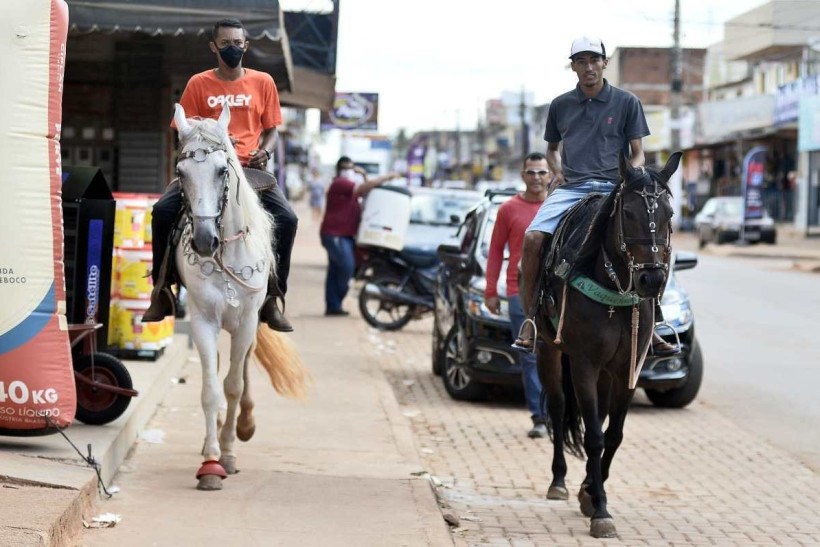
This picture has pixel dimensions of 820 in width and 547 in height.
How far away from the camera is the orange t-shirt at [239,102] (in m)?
8.25

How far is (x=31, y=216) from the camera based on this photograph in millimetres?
6676

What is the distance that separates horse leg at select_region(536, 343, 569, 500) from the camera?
8211mm

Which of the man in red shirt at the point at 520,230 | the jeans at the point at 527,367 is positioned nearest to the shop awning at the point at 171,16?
the man in red shirt at the point at 520,230

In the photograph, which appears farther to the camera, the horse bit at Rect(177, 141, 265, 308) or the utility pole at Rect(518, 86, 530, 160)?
the utility pole at Rect(518, 86, 530, 160)

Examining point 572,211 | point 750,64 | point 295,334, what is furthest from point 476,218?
point 750,64

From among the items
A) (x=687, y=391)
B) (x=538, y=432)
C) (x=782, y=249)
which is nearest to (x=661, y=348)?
(x=538, y=432)

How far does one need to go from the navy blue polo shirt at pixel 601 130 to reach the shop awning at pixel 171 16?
16.9ft

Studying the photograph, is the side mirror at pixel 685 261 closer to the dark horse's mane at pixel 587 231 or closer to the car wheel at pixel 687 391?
the car wheel at pixel 687 391

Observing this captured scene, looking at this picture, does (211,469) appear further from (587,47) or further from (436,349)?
(436,349)

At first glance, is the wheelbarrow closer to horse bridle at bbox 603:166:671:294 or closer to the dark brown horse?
the dark brown horse

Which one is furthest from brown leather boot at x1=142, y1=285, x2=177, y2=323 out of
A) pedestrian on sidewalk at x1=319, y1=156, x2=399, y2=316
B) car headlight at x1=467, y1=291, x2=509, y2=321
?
pedestrian on sidewalk at x1=319, y1=156, x2=399, y2=316

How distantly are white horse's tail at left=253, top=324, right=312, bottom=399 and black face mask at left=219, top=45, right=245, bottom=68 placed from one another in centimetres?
198

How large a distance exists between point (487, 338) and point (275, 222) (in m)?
3.85

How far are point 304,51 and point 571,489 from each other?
16.0 meters
